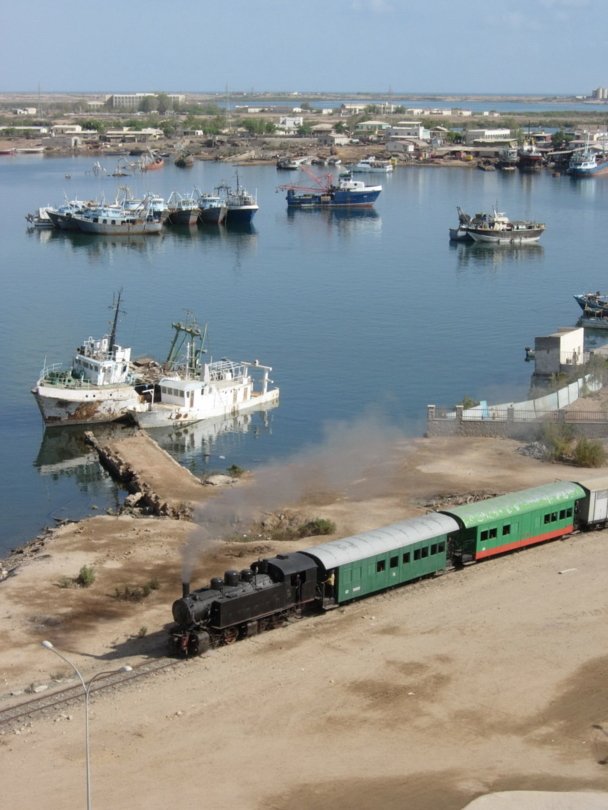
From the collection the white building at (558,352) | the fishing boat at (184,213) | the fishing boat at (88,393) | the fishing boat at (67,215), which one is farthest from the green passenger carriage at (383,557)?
the fishing boat at (184,213)

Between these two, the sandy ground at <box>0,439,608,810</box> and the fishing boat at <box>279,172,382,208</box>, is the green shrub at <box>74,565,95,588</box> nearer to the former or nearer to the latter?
the sandy ground at <box>0,439,608,810</box>

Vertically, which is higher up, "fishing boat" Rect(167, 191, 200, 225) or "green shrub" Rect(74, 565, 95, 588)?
"fishing boat" Rect(167, 191, 200, 225)

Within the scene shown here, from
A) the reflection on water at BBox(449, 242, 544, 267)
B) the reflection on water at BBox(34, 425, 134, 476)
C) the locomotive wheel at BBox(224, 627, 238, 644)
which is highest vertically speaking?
the reflection on water at BBox(449, 242, 544, 267)

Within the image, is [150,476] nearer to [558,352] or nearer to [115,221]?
[558,352]

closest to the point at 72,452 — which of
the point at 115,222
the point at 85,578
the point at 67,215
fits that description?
the point at 85,578

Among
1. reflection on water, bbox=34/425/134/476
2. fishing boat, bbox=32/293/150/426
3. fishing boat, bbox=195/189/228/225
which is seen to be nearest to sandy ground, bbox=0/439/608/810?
reflection on water, bbox=34/425/134/476

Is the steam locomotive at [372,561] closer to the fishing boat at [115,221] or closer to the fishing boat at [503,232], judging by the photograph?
the fishing boat at [503,232]

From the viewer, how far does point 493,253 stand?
129 m

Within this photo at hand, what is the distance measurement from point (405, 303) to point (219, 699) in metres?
72.4

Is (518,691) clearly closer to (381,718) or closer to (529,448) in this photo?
(381,718)

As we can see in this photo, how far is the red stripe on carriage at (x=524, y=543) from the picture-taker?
39969mm

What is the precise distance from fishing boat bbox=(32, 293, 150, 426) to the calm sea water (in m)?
1.17

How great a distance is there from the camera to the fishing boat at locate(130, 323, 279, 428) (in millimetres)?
64438

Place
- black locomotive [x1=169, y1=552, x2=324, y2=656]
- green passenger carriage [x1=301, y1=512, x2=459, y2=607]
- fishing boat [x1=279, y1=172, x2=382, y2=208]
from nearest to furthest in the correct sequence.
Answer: black locomotive [x1=169, y1=552, x2=324, y2=656]
green passenger carriage [x1=301, y1=512, x2=459, y2=607]
fishing boat [x1=279, y1=172, x2=382, y2=208]
